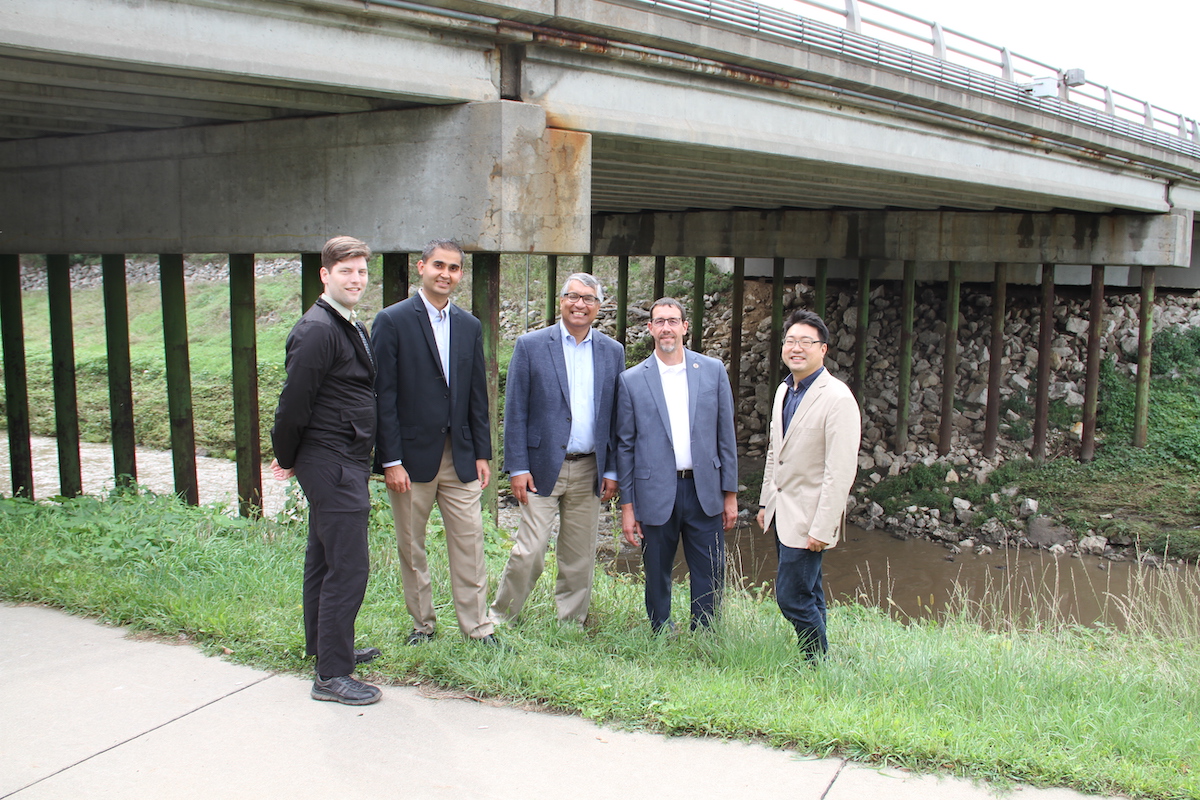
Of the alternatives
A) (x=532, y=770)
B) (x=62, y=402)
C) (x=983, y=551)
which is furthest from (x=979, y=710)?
(x=983, y=551)

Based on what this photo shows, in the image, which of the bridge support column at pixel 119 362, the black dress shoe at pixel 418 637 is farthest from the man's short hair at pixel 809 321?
the bridge support column at pixel 119 362

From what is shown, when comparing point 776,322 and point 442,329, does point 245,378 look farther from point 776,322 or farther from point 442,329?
point 776,322

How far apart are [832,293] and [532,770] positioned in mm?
17291

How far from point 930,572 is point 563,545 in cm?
831

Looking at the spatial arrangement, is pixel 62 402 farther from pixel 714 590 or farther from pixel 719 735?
pixel 719 735

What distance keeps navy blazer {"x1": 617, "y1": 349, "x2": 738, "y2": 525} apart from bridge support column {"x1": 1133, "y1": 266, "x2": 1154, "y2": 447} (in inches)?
549

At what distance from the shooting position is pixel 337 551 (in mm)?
3561

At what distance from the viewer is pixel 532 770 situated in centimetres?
304

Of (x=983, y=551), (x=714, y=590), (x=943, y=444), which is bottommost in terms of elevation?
(x=983, y=551)

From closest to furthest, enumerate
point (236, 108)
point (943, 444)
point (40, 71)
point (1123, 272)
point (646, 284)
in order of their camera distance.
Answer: point (40, 71), point (236, 108), point (943, 444), point (1123, 272), point (646, 284)

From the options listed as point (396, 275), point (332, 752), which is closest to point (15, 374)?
point (396, 275)

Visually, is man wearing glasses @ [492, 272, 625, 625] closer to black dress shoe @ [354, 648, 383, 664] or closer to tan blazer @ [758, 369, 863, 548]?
black dress shoe @ [354, 648, 383, 664]

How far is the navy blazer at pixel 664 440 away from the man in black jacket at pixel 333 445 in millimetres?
1276

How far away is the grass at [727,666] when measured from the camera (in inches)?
124
